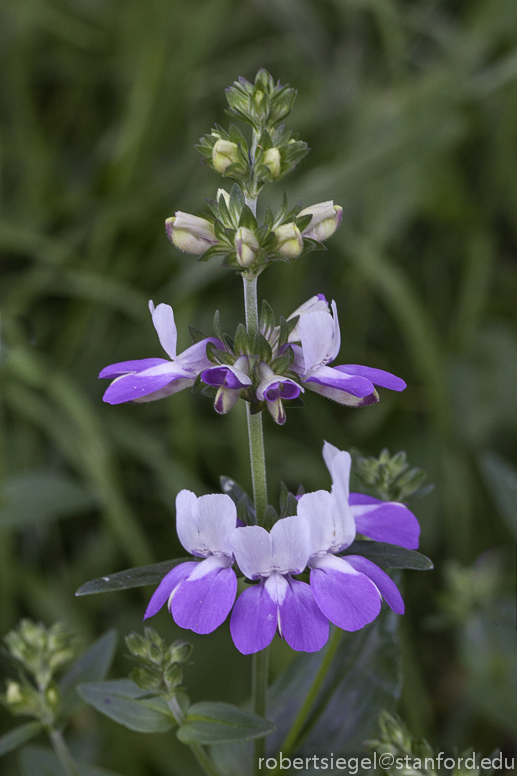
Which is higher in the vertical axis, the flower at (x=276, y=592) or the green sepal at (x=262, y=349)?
the green sepal at (x=262, y=349)

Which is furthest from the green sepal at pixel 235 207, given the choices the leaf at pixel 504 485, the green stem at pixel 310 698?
the leaf at pixel 504 485

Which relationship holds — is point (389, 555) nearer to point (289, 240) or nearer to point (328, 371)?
point (328, 371)

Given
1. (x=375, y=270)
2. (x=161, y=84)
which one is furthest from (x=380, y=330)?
(x=161, y=84)

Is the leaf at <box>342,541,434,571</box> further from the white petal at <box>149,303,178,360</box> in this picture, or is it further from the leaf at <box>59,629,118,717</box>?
the leaf at <box>59,629,118,717</box>

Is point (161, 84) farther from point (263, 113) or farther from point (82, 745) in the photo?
point (82, 745)

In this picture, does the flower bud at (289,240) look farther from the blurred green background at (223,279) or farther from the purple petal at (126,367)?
the blurred green background at (223,279)

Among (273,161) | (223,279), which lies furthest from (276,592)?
(223,279)

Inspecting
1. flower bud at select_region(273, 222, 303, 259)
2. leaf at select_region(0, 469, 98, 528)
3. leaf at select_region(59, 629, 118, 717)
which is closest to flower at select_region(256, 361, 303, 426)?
flower bud at select_region(273, 222, 303, 259)
